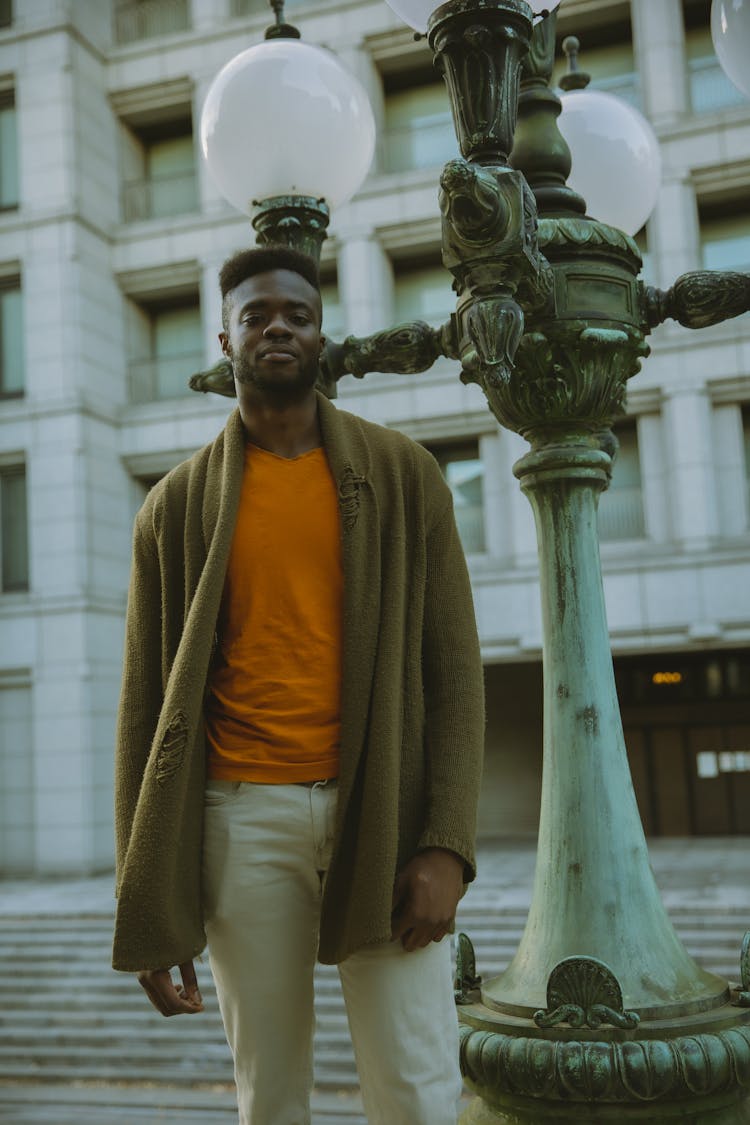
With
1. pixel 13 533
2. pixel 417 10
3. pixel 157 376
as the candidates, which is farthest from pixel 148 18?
pixel 417 10

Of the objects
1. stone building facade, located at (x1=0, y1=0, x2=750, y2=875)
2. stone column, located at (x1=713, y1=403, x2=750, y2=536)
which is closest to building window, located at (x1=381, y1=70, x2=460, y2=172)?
stone building facade, located at (x1=0, y1=0, x2=750, y2=875)

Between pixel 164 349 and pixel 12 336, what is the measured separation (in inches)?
95.4

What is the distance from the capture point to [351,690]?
2201mm

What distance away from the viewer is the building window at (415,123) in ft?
62.4

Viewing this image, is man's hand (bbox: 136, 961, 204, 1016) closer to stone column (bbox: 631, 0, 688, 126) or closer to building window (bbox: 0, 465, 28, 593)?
stone column (bbox: 631, 0, 688, 126)

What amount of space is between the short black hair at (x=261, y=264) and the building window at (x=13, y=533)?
17568 millimetres

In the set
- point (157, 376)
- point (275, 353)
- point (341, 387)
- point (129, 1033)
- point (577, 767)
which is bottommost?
point (129, 1033)

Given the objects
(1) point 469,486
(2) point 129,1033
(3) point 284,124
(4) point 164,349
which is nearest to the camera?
(3) point 284,124

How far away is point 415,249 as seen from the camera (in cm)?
1870

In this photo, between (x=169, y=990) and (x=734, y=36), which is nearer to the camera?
(x=169, y=990)

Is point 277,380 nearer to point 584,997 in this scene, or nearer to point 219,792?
point 219,792

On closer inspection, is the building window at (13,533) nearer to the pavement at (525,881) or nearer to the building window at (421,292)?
the pavement at (525,881)

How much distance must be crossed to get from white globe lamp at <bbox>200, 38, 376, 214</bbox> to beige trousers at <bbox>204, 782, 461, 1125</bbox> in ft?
7.34

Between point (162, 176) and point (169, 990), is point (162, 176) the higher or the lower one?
the higher one
